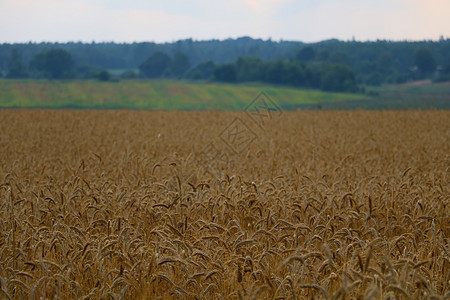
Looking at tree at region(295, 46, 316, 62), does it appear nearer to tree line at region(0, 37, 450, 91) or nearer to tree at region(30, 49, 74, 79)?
tree line at region(0, 37, 450, 91)

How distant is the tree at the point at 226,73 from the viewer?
89.3 meters

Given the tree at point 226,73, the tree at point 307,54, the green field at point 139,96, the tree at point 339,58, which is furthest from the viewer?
the tree at point 307,54

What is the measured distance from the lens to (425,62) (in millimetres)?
105062

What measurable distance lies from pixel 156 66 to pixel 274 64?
34887 millimetres

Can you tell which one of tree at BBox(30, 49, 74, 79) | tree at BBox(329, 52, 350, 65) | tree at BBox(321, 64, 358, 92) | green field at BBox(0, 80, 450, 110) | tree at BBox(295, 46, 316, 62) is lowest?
green field at BBox(0, 80, 450, 110)

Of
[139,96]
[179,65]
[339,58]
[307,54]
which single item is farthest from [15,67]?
[339,58]

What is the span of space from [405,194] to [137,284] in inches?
150

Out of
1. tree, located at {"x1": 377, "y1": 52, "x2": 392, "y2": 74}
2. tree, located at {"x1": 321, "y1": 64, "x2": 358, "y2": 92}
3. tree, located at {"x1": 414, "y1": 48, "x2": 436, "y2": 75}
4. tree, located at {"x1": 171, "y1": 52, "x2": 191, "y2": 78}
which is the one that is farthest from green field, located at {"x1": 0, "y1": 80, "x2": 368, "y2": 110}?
tree, located at {"x1": 171, "y1": 52, "x2": 191, "y2": 78}

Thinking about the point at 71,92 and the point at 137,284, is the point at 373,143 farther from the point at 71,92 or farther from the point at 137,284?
the point at 71,92

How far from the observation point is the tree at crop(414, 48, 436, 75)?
4119 inches

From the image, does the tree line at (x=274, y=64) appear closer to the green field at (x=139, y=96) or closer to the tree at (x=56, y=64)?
the tree at (x=56, y=64)

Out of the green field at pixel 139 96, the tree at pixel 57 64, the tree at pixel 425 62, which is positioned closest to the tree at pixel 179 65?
the tree at pixel 57 64

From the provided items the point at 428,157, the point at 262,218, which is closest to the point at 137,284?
the point at 262,218

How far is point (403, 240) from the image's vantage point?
4504mm
